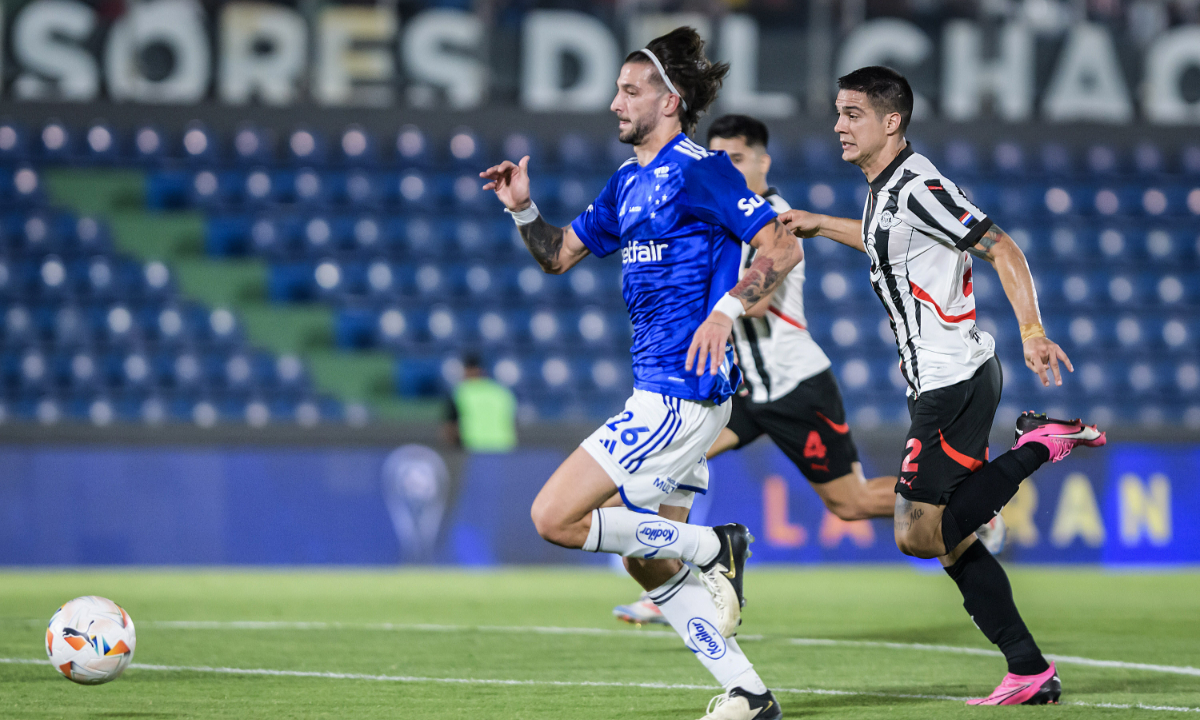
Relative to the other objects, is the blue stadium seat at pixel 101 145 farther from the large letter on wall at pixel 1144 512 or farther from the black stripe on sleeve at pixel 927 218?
the black stripe on sleeve at pixel 927 218

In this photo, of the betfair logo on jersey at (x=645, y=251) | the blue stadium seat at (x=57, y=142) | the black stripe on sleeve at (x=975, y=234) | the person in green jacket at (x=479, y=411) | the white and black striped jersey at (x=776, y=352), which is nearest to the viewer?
the betfair logo on jersey at (x=645, y=251)

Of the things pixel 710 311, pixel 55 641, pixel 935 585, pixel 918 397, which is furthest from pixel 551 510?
pixel 935 585

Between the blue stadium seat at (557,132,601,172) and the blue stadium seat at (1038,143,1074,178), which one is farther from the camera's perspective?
the blue stadium seat at (1038,143,1074,178)

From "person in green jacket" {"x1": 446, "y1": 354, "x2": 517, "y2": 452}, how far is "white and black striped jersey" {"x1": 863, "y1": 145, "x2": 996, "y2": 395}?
334 inches

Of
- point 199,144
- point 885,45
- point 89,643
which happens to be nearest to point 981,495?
point 89,643

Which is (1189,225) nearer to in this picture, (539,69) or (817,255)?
(817,255)

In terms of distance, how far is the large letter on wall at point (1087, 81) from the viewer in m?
16.6

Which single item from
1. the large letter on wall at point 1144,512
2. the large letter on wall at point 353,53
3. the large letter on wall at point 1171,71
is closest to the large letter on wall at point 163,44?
the large letter on wall at point 353,53

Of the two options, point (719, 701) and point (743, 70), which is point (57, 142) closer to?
point (743, 70)

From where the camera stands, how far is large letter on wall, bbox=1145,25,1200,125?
54.7 ft

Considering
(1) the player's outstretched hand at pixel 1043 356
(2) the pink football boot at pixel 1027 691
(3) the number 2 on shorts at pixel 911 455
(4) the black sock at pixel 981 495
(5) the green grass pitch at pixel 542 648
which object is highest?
(1) the player's outstretched hand at pixel 1043 356

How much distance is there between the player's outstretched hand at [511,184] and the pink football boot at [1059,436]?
185 centimetres

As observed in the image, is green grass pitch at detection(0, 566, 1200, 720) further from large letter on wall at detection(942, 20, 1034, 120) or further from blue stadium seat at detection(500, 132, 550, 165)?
large letter on wall at detection(942, 20, 1034, 120)

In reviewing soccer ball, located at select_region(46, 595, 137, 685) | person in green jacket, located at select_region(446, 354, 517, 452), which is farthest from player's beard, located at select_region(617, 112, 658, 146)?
person in green jacket, located at select_region(446, 354, 517, 452)
